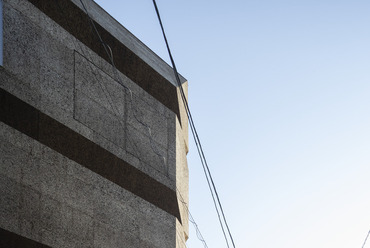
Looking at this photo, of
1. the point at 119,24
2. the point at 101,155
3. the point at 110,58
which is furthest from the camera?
the point at 119,24

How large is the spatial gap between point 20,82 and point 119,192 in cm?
271

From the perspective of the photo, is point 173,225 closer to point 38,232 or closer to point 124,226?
point 124,226

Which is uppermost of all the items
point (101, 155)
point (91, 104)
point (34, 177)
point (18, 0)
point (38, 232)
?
point (18, 0)

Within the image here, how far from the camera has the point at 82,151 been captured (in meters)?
11.8

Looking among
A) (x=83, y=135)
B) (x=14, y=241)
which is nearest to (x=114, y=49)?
(x=83, y=135)

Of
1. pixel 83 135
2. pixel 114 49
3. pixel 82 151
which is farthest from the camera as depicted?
pixel 114 49

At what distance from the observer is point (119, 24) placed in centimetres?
1420

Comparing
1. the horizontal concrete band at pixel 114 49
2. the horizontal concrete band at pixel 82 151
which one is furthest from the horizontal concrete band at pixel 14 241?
the horizontal concrete band at pixel 114 49

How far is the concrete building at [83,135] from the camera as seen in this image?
10.5 metres

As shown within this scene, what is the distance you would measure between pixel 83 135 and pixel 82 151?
10.5 inches

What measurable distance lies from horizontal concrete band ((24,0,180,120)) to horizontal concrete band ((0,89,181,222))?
175cm

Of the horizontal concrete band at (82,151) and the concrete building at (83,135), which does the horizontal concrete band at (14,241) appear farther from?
the horizontal concrete band at (82,151)

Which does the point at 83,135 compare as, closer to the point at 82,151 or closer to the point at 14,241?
the point at 82,151

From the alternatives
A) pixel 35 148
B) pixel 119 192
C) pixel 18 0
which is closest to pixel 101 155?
pixel 119 192
